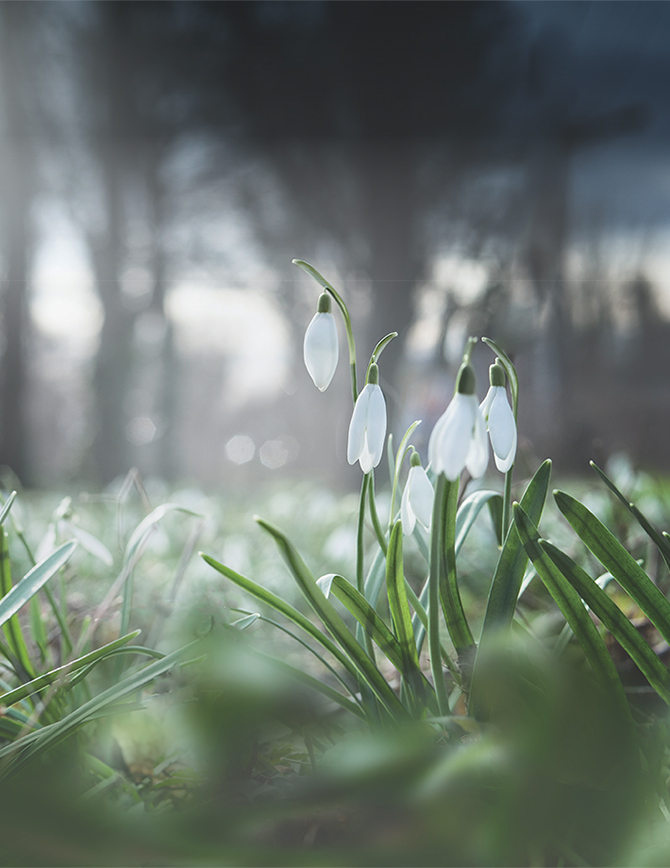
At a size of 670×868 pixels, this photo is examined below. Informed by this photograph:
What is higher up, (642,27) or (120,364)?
(642,27)

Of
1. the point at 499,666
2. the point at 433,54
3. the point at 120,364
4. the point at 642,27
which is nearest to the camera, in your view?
the point at 499,666

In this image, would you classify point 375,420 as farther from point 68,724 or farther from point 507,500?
point 68,724

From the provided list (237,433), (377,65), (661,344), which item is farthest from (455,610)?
(377,65)

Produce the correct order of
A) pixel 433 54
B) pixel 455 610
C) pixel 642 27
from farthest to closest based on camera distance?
pixel 433 54 → pixel 642 27 → pixel 455 610

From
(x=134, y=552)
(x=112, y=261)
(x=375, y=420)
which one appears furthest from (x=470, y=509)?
(x=112, y=261)

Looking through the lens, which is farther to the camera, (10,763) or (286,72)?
(286,72)

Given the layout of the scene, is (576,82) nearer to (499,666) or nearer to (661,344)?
(661,344)

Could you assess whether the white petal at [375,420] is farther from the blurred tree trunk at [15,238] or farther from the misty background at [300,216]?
the blurred tree trunk at [15,238]
